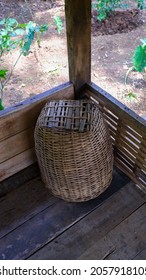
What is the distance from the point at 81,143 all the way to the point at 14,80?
1.36 metres

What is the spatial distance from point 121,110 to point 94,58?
139cm

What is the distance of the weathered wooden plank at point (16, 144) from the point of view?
1374mm

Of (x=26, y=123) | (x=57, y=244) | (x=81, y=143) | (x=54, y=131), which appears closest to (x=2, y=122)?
(x=26, y=123)

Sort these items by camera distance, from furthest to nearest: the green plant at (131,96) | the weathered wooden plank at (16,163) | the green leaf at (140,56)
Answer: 1. the green plant at (131,96)
2. the green leaf at (140,56)
3. the weathered wooden plank at (16,163)

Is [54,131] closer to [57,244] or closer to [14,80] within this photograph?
[57,244]

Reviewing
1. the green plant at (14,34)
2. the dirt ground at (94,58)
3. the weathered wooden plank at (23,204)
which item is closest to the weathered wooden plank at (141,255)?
the weathered wooden plank at (23,204)

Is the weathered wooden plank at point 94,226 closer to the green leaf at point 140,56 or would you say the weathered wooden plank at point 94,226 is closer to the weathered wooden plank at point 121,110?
the weathered wooden plank at point 121,110

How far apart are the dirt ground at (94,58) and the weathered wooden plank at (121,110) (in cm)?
76

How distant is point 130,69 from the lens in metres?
2.36

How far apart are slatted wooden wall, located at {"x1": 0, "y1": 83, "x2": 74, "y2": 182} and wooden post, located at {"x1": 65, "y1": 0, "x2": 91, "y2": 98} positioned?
73mm

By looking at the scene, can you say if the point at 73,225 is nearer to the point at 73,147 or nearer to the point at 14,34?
the point at 73,147

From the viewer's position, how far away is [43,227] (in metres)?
1.36

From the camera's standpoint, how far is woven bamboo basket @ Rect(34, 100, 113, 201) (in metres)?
1.20

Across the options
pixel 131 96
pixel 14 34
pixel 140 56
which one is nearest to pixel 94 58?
pixel 131 96
